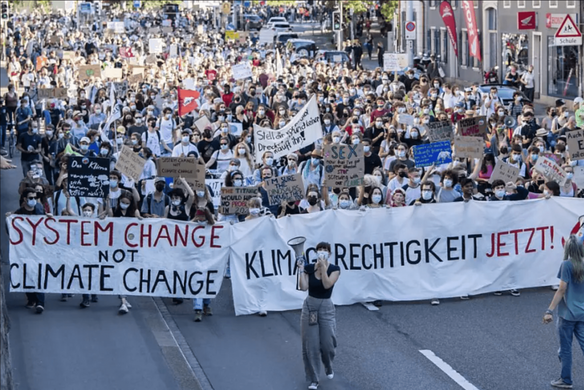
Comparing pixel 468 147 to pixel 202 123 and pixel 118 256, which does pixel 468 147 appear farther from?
pixel 118 256

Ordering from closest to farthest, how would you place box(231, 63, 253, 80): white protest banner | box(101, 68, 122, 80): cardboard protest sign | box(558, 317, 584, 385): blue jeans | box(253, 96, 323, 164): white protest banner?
box(558, 317, 584, 385): blue jeans < box(253, 96, 323, 164): white protest banner < box(231, 63, 253, 80): white protest banner < box(101, 68, 122, 80): cardboard protest sign

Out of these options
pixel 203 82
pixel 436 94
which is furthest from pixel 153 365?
pixel 203 82

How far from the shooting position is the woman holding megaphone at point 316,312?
1165cm

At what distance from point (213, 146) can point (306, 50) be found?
1473 inches

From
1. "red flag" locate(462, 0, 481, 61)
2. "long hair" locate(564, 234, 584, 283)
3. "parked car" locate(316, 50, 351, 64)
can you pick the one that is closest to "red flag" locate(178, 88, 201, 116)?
"long hair" locate(564, 234, 584, 283)

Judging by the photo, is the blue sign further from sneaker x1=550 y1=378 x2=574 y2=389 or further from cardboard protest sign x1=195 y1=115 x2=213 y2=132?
sneaker x1=550 y1=378 x2=574 y2=389

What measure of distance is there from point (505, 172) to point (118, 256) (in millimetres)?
5613

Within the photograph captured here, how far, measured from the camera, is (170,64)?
139 ft

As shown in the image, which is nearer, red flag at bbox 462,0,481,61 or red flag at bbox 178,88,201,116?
red flag at bbox 178,88,201,116

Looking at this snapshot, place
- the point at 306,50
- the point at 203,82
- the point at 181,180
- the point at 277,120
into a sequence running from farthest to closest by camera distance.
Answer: the point at 306,50 < the point at 203,82 < the point at 277,120 < the point at 181,180

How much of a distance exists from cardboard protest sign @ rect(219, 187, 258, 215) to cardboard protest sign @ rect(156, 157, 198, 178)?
3.73 ft

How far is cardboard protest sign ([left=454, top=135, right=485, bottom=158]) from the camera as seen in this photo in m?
18.8

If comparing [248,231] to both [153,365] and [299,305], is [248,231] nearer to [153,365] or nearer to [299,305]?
[299,305]

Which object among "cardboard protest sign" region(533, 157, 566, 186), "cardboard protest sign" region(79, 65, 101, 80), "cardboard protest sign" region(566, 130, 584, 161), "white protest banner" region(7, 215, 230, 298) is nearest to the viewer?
"white protest banner" region(7, 215, 230, 298)
